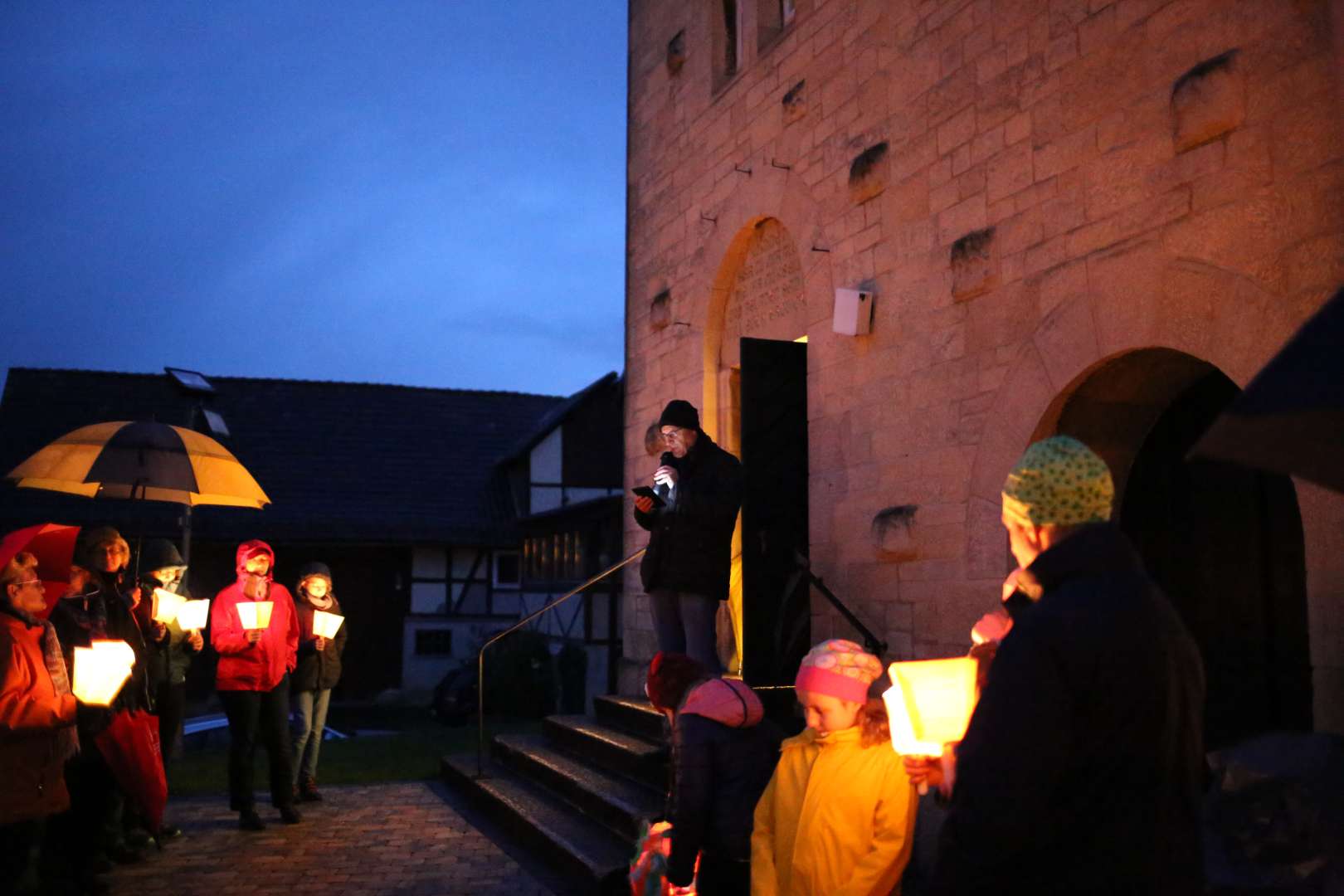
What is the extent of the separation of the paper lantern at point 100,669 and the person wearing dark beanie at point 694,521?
2488 millimetres

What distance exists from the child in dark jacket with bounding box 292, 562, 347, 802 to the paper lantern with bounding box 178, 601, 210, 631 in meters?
0.97

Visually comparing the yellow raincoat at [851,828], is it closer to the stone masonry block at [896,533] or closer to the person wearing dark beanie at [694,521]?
the person wearing dark beanie at [694,521]

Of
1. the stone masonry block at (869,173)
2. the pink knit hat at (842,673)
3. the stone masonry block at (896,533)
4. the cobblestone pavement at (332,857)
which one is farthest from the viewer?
the stone masonry block at (869,173)

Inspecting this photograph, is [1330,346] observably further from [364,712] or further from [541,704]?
[364,712]

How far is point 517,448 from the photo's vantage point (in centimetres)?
2462

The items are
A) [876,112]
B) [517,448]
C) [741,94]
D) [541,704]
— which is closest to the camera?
[876,112]

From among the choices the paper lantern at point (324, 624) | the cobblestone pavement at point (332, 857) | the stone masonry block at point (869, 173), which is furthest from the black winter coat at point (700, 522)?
the paper lantern at point (324, 624)

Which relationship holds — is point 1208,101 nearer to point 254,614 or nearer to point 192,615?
point 254,614

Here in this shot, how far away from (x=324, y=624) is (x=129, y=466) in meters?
1.69

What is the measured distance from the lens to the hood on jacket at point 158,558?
7258 mm

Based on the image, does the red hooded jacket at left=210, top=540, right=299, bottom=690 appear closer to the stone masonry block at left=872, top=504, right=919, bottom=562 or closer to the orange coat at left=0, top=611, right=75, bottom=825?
the orange coat at left=0, top=611, right=75, bottom=825

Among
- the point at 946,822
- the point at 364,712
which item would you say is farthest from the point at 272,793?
the point at 364,712

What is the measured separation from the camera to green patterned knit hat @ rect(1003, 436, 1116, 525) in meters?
2.11

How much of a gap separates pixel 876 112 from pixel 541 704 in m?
13.8
